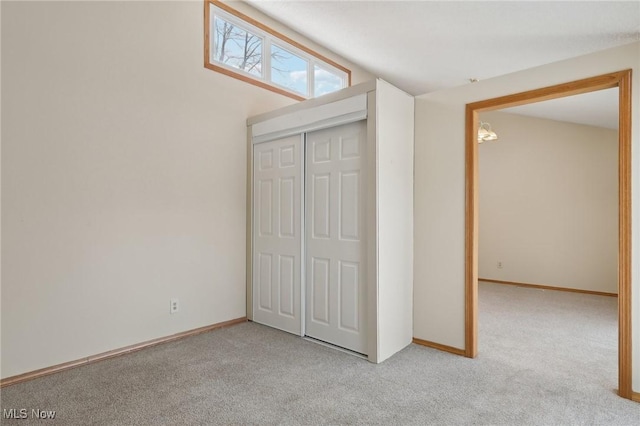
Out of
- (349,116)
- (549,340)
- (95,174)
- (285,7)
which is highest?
(285,7)

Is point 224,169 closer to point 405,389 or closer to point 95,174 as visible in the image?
point 95,174

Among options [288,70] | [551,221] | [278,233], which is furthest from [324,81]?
[551,221]

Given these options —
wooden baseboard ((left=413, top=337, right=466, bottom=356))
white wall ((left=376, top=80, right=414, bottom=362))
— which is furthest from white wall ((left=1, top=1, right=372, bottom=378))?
wooden baseboard ((left=413, top=337, right=466, bottom=356))

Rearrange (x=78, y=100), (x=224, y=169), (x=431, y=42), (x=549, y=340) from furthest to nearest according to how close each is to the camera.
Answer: (x=431, y=42), (x=224, y=169), (x=549, y=340), (x=78, y=100)

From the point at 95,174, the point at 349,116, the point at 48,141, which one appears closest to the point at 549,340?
the point at 349,116

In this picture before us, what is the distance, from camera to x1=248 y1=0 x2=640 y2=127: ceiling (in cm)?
302

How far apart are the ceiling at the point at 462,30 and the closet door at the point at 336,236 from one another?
146 cm

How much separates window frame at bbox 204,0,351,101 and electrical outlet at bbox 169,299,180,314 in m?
2.26

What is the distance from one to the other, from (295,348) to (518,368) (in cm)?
172

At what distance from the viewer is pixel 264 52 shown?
3928 mm

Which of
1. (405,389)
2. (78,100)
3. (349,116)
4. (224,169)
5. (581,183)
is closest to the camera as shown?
(405,389)

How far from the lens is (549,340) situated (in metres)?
3.15

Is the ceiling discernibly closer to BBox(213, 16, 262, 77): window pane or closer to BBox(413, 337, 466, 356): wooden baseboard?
BBox(213, 16, 262, 77): window pane

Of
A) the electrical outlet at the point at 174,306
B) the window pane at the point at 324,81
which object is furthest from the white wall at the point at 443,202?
the electrical outlet at the point at 174,306
